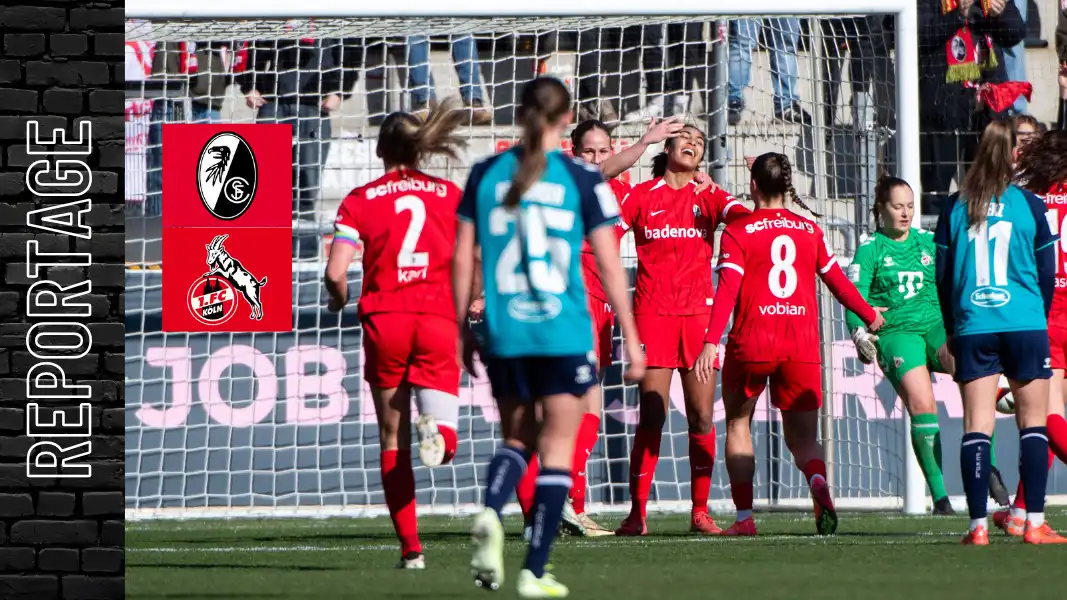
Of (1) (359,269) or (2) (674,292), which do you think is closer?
(2) (674,292)

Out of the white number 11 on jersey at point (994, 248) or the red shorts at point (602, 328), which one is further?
the red shorts at point (602, 328)

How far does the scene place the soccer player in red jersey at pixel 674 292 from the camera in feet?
28.3

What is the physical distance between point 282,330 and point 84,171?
167 inches

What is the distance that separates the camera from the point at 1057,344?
818 centimetres

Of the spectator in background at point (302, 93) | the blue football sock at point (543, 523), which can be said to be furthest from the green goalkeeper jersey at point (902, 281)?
the blue football sock at point (543, 523)

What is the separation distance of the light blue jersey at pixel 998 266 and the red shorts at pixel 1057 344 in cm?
93

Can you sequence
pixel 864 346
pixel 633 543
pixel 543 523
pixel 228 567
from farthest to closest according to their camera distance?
pixel 864 346, pixel 633 543, pixel 228 567, pixel 543 523

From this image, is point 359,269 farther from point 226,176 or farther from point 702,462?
point 702,462

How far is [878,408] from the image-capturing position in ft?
35.0

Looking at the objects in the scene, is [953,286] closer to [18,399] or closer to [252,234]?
[18,399]

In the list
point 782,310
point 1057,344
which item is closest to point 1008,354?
point 1057,344

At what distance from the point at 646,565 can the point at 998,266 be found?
1.98 metres

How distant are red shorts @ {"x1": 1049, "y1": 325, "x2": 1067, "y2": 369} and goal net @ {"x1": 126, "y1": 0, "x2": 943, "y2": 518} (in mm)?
1973

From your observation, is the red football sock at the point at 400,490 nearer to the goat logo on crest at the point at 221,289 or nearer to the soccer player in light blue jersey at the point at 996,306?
the soccer player in light blue jersey at the point at 996,306
